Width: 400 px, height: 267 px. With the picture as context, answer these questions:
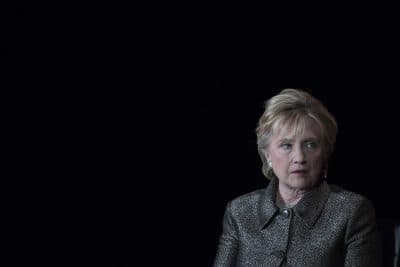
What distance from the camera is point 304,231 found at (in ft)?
9.06

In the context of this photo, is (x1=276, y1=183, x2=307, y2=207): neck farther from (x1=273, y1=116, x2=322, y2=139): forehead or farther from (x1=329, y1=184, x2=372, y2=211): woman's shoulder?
(x1=273, y1=116, x2=322, y2=139): forehead

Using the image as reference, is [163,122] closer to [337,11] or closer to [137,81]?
[137,81]

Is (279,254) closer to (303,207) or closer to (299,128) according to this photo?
(303,207)

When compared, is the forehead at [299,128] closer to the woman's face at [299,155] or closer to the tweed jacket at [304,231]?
the woman's face at [299,155]

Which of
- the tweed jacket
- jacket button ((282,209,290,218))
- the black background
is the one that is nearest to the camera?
the tweed jacket

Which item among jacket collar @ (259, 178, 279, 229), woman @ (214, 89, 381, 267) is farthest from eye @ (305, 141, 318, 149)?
jacket collar @ (259, 178, 279, 229)

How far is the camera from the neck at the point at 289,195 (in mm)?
2832

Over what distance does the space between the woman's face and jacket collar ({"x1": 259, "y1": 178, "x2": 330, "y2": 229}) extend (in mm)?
46

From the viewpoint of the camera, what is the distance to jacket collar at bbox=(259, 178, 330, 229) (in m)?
2.76

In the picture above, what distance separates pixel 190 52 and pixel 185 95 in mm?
186

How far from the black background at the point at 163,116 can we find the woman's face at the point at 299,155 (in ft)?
2.44

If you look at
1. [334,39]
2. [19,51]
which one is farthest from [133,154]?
[334,39]

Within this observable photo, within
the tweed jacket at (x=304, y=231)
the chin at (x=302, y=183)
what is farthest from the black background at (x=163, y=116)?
the chin at (x=302, y=183)

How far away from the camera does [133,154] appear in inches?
140
